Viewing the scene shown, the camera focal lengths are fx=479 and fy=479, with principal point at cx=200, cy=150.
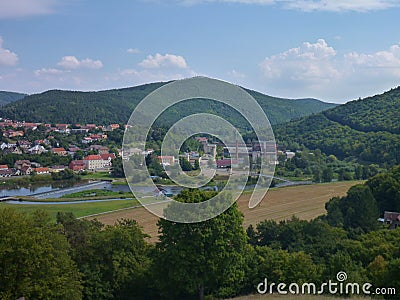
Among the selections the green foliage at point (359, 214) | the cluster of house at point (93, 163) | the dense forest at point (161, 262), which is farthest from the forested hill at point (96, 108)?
the dense forest at point (161, 262)

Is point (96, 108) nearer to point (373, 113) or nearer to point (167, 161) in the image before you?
point (373, 113)

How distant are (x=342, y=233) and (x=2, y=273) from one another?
35.6ft

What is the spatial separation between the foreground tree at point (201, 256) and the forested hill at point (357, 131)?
34.4 metres

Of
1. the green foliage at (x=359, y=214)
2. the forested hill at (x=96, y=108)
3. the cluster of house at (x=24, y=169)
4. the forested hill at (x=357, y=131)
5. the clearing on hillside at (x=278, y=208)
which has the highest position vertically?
the forested hill at (x=96, y=108)

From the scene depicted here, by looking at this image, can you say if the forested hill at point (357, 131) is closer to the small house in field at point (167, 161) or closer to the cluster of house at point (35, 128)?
the small house in field at point (167, 161)

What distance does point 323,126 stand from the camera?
70.4 m

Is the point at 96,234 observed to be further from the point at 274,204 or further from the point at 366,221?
the point at 274,204

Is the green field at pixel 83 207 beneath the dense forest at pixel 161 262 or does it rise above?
beneath

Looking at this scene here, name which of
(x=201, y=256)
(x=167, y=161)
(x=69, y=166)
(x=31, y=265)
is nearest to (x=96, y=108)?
(x=69, y=166)

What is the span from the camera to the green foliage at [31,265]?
9289mm

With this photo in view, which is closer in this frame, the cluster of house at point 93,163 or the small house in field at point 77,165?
the small house in field at point 77,165
